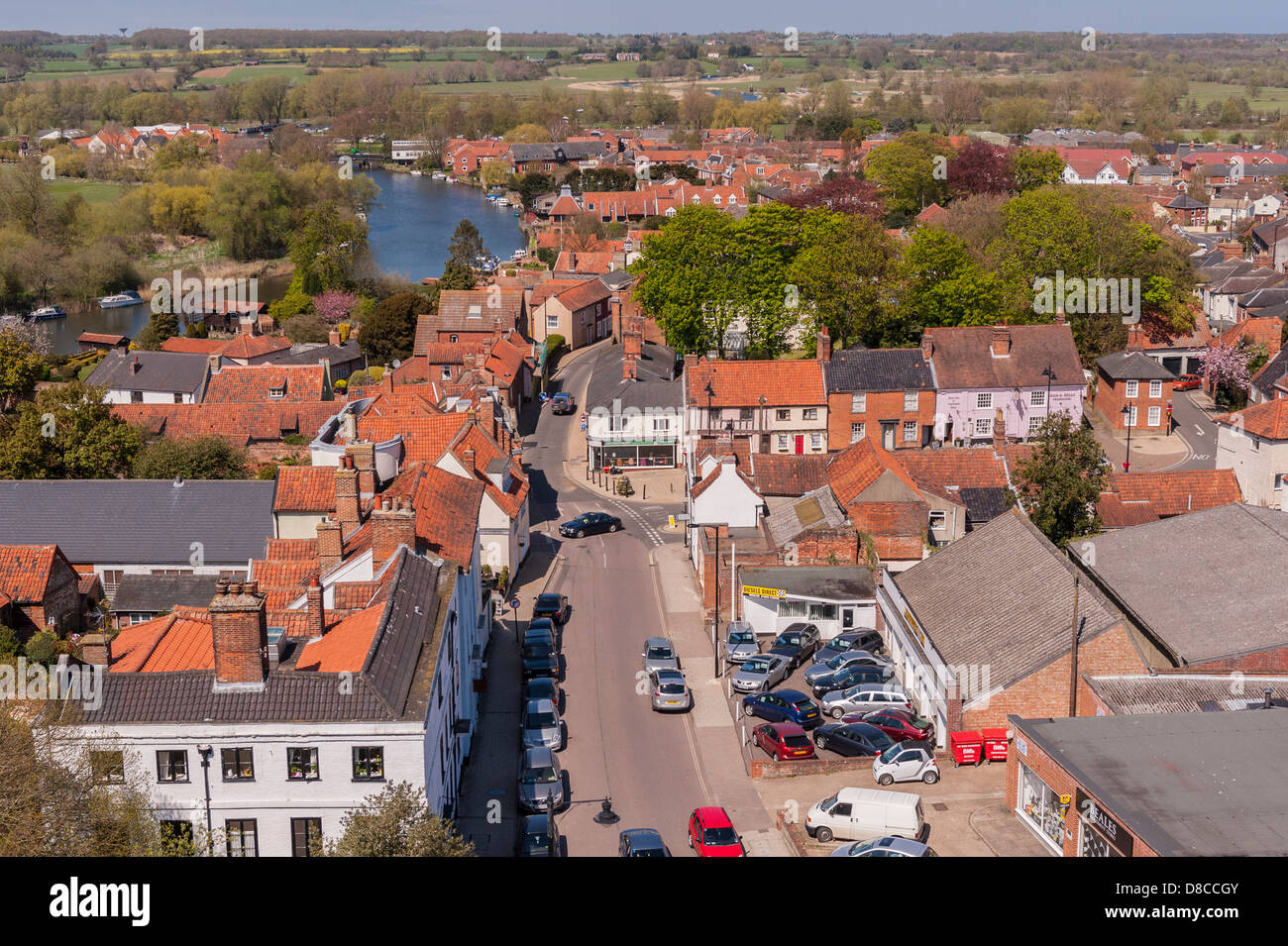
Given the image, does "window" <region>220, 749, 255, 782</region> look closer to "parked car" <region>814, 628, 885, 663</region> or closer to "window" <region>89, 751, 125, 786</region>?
"window" <region>89, 751, 125, 786</region>

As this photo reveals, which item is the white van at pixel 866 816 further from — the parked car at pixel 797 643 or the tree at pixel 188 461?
the tree at pixel 188 461

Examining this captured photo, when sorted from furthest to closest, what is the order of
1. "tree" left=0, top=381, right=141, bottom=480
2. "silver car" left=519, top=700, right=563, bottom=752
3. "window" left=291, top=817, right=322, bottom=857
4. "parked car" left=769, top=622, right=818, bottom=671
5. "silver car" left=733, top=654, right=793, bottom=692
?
"tree" left=0, top=381, right=141, bottom=480, "parked car" left=769, top=622, right=818, bottom=671, "silver car" left=733, top=654, right=793, bottom=692, "silver car" left=519, top=700, right=563, bottom=752, "window" left=291, top=817, right=322, bottom=857

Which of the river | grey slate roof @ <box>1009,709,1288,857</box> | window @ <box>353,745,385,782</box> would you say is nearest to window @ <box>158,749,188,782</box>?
window @ <box>353,745,385,782</box>

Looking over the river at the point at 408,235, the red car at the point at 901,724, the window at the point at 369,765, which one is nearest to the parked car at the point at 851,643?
the red car at the point at 901,724

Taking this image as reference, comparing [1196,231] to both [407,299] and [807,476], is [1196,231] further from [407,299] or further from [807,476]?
[807,476]

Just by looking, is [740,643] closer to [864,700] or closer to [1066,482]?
[864,700]

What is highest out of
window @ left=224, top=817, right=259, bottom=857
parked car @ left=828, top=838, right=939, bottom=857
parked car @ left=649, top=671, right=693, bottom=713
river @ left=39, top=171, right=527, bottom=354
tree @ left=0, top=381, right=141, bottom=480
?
river @ left=39, top=171, right=527, bottom=354

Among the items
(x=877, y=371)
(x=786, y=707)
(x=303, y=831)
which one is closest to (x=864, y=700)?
(x=786, y=707)
